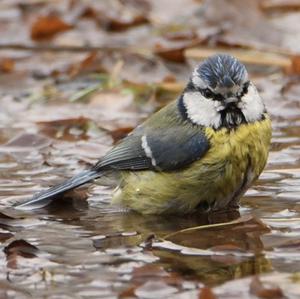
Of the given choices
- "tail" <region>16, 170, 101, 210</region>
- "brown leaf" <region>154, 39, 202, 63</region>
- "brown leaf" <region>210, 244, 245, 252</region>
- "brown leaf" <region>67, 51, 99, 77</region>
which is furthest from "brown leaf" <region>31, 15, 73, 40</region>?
"brown leaf" <region>210, 244, 245, 252</region>

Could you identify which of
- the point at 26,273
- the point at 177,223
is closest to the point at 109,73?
the point at 177,223

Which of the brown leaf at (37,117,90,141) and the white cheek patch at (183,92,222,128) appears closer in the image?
the white cheek patch at (183,92,222,128)

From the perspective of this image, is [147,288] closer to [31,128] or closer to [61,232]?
[61,232]

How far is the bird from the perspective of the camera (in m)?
4.77

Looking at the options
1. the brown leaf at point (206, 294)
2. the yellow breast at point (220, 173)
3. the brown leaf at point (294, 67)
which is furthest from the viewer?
the brown leaf at point (294, 67)

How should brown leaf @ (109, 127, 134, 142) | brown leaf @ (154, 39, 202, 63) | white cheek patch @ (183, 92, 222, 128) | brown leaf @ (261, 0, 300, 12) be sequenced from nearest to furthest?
1. white cheek patch @ (183, 92, 222, 128)
2. brown leaf @ (109, 127, 134, 142)
3. brown leaf @ (154, 39, 202, 63)
4. brown leaf @ (261, 0, 300, 12)

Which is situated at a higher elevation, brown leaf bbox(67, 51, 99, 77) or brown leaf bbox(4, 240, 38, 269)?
brown leaf bbox(67, 51, 99, 77)

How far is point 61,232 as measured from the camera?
4684 millimetres

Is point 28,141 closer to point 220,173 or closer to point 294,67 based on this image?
point 220,173

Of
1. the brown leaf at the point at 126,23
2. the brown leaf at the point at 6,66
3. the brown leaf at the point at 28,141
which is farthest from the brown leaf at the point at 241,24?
the brown leaf at the point at 28,141

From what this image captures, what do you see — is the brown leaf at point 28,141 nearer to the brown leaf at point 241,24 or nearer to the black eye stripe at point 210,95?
the black eye stripe at point 210,95

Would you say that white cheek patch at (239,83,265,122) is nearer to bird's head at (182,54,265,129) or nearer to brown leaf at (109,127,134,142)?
bird's head at (182,54,265,129)

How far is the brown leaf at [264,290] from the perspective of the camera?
3.59 metres

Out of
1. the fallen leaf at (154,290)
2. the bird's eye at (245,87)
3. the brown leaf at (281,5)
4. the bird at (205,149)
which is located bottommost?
the fallen leaf at (154,290)
